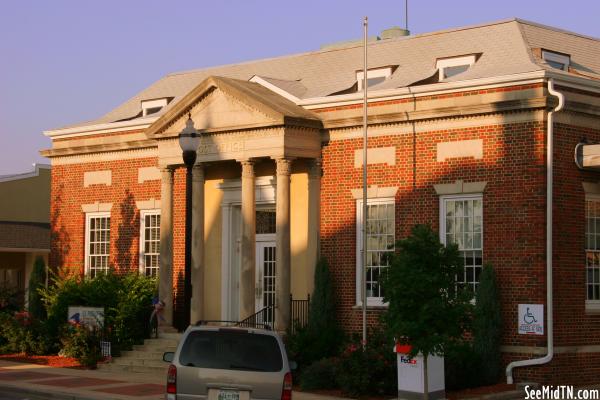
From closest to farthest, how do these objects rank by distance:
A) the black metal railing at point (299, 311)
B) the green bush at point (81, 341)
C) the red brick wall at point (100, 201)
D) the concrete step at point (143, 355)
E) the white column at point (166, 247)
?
1. the black metal railing at point (299, 311)
2. the concrete step at point (143, 355)
3. the green bush at point (81, 341)
4. the white column at point (166, 247)
5. the red brick wall at point (100, 201)

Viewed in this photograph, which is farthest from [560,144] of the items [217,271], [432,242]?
[217,271]

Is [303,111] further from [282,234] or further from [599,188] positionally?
[599,188]

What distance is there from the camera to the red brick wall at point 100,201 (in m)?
31.4

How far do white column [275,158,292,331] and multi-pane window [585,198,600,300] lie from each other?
273 inches

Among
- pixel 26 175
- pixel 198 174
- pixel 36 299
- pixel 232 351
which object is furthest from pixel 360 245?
pixel 26 175

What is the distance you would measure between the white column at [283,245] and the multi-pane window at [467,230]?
3.85 metres

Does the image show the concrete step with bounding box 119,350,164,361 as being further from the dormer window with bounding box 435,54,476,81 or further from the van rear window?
the van rear window

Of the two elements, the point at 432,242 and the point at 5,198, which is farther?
the point at 5,198

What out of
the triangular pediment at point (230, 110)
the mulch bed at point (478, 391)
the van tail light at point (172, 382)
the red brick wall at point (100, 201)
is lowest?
the mulch bed at point (478, 391)

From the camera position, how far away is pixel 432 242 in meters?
19.3

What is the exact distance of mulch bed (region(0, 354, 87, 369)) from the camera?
28.3 meters

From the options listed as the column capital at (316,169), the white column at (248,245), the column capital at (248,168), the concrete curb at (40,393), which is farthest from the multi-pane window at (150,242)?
the concrete curb at (40,393)

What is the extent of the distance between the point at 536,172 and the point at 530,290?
2488 millimetres

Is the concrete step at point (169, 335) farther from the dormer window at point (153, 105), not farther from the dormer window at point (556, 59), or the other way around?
the dormer window at point (556, 59)
